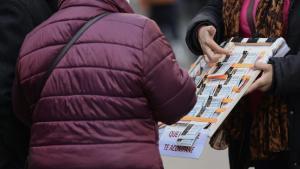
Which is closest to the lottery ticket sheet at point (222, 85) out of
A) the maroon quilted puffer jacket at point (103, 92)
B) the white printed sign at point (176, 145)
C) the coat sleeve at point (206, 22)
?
the white printed sign at point (176, 145)

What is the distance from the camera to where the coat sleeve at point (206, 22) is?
6.63ft

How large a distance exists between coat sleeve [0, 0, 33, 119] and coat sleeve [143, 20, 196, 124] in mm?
417

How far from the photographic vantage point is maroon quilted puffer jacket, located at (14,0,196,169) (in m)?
1.42

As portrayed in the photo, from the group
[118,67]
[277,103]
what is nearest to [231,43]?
[277,103]

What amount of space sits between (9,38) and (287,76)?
0.90 m

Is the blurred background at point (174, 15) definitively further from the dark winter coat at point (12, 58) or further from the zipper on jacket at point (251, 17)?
the dark winter coat at point (12, 58)

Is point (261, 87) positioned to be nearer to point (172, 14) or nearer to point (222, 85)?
point (222, 85)

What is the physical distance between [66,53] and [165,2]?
493 cm

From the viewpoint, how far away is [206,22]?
201cm

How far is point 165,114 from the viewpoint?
1506 millimetres

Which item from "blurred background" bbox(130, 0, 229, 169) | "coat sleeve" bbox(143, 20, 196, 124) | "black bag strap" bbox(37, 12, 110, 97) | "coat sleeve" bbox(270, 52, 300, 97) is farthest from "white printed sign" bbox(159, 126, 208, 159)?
"blurred background" bbox(130, 0, 229, 169)

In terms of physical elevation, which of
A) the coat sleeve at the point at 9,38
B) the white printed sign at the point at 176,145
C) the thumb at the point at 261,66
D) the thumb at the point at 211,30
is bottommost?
the white printed sign at the point at 176,145

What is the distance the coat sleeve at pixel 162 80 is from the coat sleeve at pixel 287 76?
1.15 ft

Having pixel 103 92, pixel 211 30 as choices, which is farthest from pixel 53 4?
pixel 211 30
